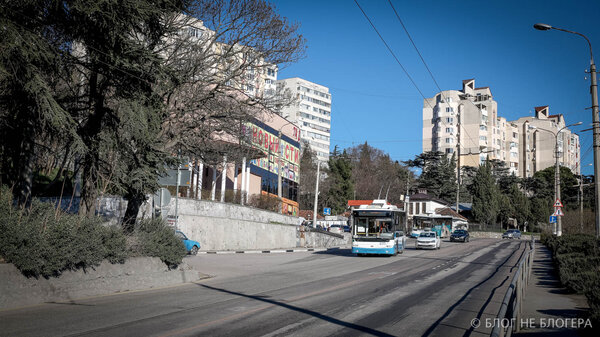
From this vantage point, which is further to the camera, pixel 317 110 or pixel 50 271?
pixel 317 110

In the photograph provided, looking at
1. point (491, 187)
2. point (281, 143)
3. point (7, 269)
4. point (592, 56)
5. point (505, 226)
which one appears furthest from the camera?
point (505, 226)

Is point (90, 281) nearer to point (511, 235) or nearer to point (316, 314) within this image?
point (316, 314)

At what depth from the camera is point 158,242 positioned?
577 inches

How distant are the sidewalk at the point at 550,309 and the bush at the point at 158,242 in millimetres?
9870

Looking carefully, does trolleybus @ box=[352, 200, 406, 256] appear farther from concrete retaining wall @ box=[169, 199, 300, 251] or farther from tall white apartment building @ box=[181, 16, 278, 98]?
tall white apartment building @ box=[181, 16, 278, 98]

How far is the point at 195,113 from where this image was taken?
17.8 meters

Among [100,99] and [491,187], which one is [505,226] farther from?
[100,99]

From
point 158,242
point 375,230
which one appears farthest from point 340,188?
point 158,242

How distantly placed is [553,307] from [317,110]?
11871 centimetres

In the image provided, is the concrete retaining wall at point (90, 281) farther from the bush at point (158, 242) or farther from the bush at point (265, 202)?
the bush at point (265, 202)

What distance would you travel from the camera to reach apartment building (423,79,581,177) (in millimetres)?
113062

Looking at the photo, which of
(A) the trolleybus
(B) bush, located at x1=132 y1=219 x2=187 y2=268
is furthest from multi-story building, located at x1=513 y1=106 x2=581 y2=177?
(B) bush, located at x1=132 y1=219 x2=187 y2=268

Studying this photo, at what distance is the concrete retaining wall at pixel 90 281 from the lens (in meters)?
9.87

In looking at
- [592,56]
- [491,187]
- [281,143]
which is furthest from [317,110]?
[592,56]
